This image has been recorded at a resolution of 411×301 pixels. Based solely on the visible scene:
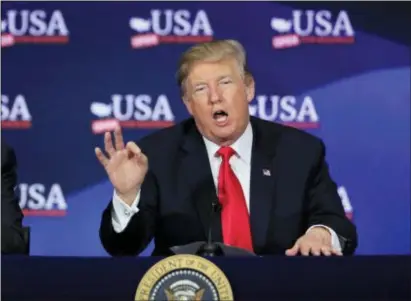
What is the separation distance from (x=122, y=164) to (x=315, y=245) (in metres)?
0.52

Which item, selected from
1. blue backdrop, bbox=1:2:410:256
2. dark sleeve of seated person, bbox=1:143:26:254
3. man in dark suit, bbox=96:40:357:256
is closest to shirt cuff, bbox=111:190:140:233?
man in dark suit, bbox=96:40:357:256

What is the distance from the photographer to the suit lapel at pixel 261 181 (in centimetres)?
280

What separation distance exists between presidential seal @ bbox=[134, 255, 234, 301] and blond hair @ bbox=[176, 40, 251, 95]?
109 centimetres

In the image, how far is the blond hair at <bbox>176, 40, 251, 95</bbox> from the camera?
286 cm

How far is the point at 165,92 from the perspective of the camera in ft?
13.3

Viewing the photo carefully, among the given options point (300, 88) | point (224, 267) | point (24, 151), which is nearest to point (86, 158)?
point (24, 151)

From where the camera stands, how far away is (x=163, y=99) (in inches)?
159

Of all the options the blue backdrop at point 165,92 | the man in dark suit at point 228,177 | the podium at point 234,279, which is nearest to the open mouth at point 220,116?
the man in dark suit at point 228,177

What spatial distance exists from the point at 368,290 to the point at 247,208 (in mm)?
886

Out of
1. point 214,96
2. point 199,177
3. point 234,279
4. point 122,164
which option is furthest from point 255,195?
point 234,279

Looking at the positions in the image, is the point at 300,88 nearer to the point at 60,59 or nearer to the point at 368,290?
the point at 60,59

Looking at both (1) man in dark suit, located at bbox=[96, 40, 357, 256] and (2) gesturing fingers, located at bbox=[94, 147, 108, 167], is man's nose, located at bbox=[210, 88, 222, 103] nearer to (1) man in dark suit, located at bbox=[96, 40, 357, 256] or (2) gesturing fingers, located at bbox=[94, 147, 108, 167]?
(1) man in dark suit, located at bbox=[96, 40, 357, 256]

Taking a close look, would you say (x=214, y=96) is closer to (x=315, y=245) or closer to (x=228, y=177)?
(x=228, y=177)

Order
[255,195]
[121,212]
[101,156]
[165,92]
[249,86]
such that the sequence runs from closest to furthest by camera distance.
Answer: [101,156]
[121,212]
[255,195]
[249,86]
[165,92]
